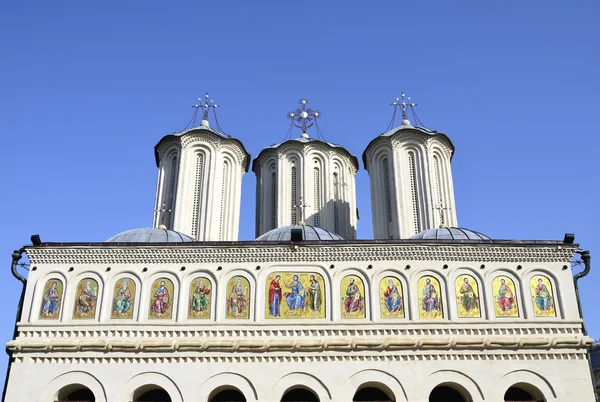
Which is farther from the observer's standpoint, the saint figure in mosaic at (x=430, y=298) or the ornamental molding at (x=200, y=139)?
the ornamental molding at (x=200, y=139)

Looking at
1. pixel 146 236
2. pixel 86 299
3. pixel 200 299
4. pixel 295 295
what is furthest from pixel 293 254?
pixel 86 299

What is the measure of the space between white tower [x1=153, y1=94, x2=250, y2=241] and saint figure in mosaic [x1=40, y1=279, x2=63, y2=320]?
7304mm

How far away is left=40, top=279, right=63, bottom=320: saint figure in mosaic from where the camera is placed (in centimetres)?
1908

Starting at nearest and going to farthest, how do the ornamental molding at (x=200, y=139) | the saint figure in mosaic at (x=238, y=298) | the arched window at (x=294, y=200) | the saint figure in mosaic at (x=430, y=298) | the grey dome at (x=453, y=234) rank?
the saint figure in mosaic at (x=430, y=298)
the saint figure in mosaic at (x=238, y=298)
the grey dome at (x=453, y=234)
the arched window at (x=294, y=200)
the ornamental molding at (x=200, y=139)

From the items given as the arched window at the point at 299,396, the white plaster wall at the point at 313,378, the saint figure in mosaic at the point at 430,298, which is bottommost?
the arched window at the point at 299,396

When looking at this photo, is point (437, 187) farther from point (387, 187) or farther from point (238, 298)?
point (238, 298)

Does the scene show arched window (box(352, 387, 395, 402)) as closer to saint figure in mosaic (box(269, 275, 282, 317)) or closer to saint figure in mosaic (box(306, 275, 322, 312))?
saint figure in mosaic (box(306, 275, 322, 312))

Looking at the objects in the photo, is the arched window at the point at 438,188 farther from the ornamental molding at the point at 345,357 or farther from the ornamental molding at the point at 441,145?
the ornamental molding at the point at 345,357

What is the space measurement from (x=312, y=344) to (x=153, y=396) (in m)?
5.02

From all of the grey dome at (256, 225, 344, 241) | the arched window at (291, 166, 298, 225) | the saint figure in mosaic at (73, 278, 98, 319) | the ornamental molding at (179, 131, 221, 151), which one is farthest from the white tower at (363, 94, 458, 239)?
the saint figure in mosaic at (73, 278, 98, 319)

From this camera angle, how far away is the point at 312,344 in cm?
1808

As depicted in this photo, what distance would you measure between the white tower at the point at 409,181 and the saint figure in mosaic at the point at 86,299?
1238cm

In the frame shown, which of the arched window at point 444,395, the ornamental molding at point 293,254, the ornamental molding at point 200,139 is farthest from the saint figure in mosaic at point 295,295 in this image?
the ornamental molding at point 200,139

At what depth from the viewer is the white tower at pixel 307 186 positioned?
27.8 metres
